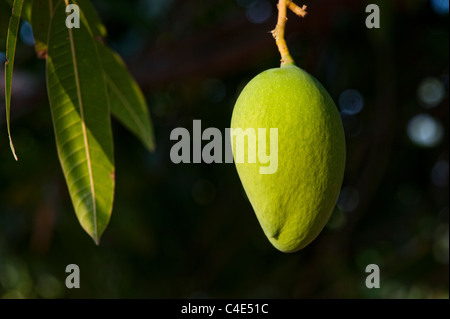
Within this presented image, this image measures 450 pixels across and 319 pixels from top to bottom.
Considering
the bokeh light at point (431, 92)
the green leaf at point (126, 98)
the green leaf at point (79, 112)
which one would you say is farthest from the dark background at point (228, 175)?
the green leaf at point (79, 112)

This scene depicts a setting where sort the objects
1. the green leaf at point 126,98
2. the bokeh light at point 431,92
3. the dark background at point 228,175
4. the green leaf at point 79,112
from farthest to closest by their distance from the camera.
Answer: the bokeh light at point 431,92 < the dark background at point 228,175 < the green leaf at point 126,98 < the green leaf at point 79,112

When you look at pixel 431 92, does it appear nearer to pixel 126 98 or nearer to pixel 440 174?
pixel 440 174

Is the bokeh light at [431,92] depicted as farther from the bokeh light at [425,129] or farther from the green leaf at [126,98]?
the green leaf at [126,98]

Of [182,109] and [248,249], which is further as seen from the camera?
[248,249]

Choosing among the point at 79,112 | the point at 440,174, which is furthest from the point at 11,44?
the point at 440,174

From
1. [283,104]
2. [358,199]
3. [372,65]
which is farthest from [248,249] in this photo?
[283,104]

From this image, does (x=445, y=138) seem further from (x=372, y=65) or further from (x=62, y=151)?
(x=62, y=151)
